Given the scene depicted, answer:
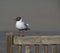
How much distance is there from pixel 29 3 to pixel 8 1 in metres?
0.57

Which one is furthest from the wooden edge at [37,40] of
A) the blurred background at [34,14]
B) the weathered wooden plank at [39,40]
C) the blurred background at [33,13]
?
the blurred background at [33,13]

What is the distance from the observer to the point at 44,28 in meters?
5.55

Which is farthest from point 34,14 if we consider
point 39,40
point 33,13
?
point 39,40

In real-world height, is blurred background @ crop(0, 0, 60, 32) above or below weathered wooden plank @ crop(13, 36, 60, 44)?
above

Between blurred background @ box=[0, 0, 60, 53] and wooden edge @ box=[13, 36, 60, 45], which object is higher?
blurred background @ box=[0, 0, 60, 53]

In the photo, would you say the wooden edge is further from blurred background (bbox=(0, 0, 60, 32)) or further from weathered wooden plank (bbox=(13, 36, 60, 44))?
blurred background (bbox=(0, 0, 60, 32))

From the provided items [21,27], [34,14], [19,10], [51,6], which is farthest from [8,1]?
[21,27]

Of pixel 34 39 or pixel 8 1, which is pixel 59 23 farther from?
pixel 34 39

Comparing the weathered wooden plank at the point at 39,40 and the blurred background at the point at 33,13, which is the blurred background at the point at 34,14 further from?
the weathered wooden plank at the point at 39,40

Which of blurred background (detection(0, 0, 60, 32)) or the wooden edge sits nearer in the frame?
the wooden edge

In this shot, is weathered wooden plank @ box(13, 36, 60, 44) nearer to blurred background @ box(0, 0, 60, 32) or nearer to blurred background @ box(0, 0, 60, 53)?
blurred background @ box(0, 0, 60, 53)

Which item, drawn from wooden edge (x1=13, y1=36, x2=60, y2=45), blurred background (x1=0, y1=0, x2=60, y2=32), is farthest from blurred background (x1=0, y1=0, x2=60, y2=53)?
wooden edge (x1=13, y1=36, x2=60, y2=45)

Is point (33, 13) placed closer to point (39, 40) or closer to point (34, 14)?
point (34, 14)

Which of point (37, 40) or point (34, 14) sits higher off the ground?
point (34, 14)
